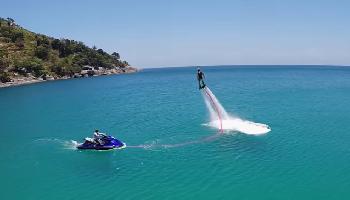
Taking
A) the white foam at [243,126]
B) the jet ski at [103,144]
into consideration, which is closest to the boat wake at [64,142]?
the jet ski at [103,144]

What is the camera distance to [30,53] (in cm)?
19400

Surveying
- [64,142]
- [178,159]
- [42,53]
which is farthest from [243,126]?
[42,53]

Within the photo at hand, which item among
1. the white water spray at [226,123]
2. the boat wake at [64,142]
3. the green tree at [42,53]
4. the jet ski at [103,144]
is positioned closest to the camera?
the jet ski at [103,144]

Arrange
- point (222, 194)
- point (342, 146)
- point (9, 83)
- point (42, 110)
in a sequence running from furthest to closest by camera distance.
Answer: point (9, 83) < point (42, 110) < point (342, 146) < point (222, 194)

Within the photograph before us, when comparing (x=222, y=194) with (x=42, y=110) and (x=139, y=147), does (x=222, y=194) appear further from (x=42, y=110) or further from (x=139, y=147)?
(x=42, y=110)

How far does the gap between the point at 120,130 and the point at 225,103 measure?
36605 mm

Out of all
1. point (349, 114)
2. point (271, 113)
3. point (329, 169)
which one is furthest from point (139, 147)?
point (349, 114)

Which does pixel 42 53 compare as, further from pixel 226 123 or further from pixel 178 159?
pixel 178 159

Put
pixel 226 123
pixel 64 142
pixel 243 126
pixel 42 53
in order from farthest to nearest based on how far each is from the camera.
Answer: pixel 42 53 < pixel 226 123 < pixel 243 126 < pixel 64 142

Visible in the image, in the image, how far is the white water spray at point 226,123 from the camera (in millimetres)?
56803

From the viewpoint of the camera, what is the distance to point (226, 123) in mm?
61781

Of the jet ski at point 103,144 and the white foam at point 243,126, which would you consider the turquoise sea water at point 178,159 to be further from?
the white foam at point 243,126

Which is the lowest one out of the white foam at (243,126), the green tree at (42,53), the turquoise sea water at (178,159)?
the turquoise sea water at (178,159)

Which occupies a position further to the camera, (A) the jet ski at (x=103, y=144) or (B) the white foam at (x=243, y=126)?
(B) the white foam at (x=243, y=126)
